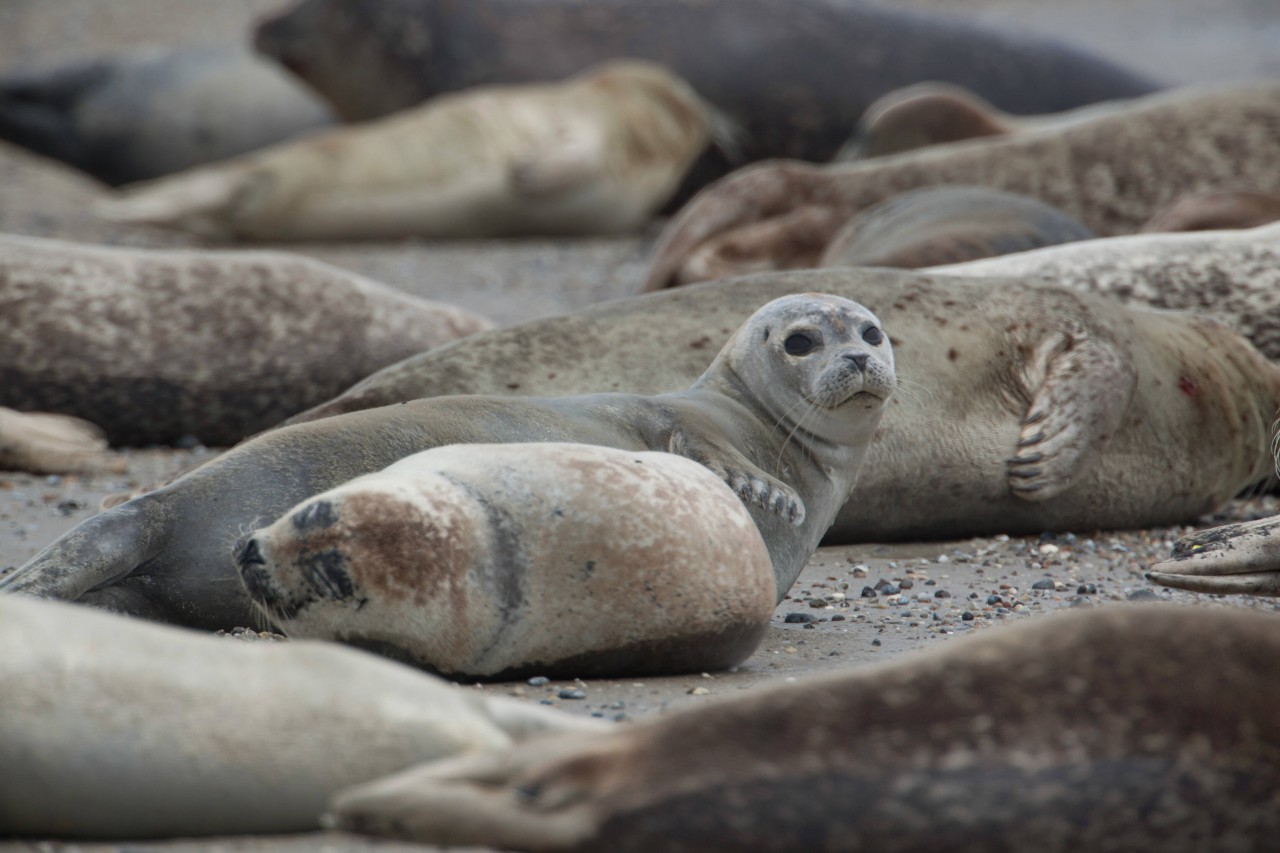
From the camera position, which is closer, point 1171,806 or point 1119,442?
point 1171,806

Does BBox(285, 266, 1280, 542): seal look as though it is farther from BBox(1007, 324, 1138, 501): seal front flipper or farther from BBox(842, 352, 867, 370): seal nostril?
BBox(842, 352, 867, 370): seal nostril

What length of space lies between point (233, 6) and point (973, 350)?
50.3 ft

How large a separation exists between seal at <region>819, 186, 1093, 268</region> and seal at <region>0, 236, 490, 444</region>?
5.34 ft

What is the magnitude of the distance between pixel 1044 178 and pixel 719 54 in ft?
13.5

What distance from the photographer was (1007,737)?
6.02 ft

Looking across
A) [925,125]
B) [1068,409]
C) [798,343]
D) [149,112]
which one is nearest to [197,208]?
[149,112]

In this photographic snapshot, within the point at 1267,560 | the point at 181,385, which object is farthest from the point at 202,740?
the point at 181,385

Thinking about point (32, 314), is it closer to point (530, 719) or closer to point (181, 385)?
point (181, 385)

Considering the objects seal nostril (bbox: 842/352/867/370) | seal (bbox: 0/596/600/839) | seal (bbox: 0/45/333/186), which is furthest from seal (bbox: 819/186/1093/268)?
seal (bbox: 0/45/333/186)

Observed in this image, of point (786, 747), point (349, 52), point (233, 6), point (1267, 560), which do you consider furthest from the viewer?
point (233, 6)

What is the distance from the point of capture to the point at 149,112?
1141 centimetres

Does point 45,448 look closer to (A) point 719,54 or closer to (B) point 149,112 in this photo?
(A) point 719,54

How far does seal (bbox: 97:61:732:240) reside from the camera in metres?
9.55

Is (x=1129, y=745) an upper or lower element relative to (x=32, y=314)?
upper
